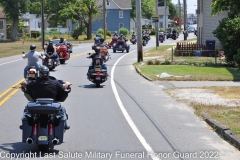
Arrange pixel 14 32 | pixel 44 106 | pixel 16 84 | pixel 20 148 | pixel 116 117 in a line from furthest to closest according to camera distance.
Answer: pixel 14 32 → pixel 16 84 → pixel 116 117 → pixel 20 148 → pixel 44 106

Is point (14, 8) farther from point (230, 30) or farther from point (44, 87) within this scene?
point (44, 87)

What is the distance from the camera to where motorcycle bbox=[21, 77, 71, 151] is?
32.2 ft

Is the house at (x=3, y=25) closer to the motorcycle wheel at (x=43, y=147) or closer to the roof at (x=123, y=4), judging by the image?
the roof at (x=123, y=4)

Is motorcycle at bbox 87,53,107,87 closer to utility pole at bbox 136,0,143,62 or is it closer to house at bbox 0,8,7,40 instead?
utility pole at bbox 136,0,143,62

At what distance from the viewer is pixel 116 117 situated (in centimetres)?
1452

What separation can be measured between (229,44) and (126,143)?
2117 centimetres

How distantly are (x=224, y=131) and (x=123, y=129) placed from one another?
2331 millimetres

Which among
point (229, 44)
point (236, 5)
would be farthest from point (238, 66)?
point (236, 5)

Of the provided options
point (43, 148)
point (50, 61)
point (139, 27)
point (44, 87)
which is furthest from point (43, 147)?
point (139, 27)

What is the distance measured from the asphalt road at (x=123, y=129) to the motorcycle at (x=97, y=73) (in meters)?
0.37

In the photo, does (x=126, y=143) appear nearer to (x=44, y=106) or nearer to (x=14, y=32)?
(x=44, y=106)

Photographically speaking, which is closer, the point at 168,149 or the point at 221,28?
the point at 168,149

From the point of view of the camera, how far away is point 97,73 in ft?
71.1

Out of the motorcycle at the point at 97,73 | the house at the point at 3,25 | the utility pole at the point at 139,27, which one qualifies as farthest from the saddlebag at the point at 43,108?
the house at the point at 3,25
